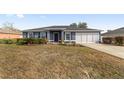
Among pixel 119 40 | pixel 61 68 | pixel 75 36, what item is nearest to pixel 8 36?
pixel 75 36

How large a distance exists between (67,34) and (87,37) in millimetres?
3030

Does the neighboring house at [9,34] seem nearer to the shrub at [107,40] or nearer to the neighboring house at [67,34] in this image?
the neighboring house at [67,34]

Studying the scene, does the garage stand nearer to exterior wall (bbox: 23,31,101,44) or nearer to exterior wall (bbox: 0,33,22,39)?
exterior wall (bbox: 23,31,101,44)

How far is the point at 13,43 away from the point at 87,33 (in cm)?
1176

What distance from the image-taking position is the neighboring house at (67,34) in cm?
2769

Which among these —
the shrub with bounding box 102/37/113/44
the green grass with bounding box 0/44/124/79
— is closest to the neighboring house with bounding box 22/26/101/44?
the shrub with bounding box 102/37/113/44

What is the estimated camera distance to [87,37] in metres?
28.7

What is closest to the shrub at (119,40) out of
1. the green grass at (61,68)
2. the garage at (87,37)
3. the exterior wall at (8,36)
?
the garage at (87,37)

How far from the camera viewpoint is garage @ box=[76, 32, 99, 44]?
93.7ft
